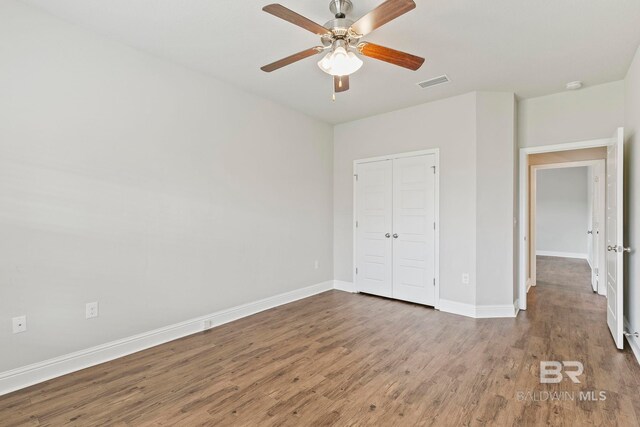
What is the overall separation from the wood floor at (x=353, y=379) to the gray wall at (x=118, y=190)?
1.46 ft

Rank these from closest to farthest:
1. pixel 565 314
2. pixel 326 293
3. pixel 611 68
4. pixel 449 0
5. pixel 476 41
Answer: pixel 449 0 → pixel 476 41 → pixel 611 68 → pixel 565 314 → pixel 326 293

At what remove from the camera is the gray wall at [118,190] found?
7.46 feet

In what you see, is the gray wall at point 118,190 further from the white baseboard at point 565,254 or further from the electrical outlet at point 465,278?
the white baseboard at point 565,254

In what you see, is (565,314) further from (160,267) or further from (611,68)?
(160,267)

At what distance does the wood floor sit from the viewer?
1966 mm

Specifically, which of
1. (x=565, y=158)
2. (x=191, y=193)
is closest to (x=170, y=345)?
(x=191, y=193)

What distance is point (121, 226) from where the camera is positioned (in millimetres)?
2773

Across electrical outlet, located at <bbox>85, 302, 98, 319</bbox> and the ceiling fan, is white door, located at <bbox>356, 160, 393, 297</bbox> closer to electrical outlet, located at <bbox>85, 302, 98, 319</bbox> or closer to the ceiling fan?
the ceiling fan

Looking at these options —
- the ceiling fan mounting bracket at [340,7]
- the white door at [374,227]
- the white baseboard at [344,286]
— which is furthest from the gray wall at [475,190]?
the ceiling fan mounting bracket at [340,7]

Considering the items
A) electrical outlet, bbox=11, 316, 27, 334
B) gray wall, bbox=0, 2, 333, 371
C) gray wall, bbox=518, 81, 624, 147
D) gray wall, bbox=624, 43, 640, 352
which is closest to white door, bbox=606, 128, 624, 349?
gray wall, bbox=624, 43, 640, 352

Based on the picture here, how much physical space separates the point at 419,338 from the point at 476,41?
112 inches

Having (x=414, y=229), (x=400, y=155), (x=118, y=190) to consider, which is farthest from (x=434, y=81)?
(x=118, y=190)

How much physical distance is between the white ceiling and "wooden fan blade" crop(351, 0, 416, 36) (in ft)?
1.21

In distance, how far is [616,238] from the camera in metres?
2.90
